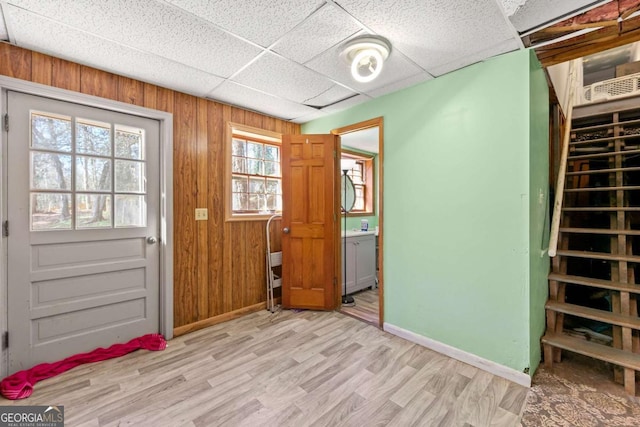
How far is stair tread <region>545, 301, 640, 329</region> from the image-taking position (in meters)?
1.88

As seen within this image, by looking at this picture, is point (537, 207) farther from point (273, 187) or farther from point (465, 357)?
point (273, 187)

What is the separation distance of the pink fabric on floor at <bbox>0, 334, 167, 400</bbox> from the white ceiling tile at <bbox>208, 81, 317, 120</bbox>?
2425mm

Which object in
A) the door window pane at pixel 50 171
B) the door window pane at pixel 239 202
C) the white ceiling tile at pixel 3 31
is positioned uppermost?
the white ceiling tile at pixel 3 31

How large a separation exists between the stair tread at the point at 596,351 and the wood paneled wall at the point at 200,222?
114 inches

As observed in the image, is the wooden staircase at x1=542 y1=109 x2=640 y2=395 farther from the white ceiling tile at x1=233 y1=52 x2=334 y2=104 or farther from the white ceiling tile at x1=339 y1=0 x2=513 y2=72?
the white ceiling tile at x1=233 y1=52 x2=334 y2=104

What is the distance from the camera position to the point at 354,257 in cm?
379

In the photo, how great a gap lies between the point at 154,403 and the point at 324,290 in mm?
1875

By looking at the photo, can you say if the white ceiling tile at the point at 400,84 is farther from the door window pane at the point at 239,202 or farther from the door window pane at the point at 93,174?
the door window pane at the point at 93,174

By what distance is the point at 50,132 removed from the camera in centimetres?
201

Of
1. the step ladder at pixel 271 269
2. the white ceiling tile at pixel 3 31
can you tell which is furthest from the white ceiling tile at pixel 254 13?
the step ladder at pixel 271 269

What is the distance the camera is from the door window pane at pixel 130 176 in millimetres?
2303

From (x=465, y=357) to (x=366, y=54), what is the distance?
8.08 feet

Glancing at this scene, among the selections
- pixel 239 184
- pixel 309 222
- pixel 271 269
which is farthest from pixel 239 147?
pixel 271 269

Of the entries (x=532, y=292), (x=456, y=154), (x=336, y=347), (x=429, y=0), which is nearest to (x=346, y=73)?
(x=429, y=0)
